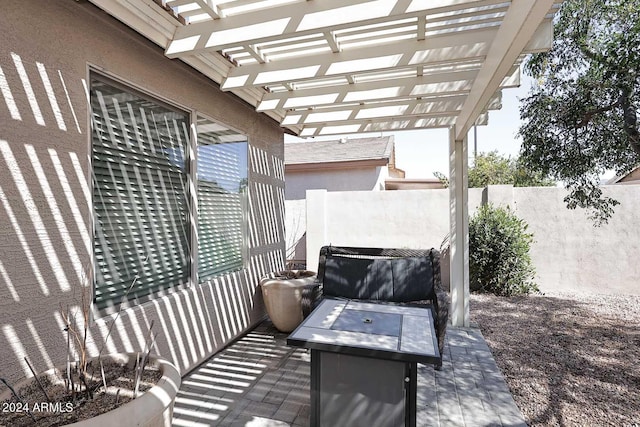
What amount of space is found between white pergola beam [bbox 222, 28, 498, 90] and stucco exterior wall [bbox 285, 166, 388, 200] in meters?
8.38

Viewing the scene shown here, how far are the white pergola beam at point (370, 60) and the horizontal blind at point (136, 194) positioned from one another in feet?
2.67

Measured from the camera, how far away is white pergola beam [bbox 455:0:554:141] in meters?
1.79

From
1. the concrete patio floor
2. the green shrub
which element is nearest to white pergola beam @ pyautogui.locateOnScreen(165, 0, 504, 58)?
the concrete patio floor

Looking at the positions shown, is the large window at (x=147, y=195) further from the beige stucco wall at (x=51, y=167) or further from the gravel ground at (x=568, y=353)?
the gravel ground at (x=568, y=353)

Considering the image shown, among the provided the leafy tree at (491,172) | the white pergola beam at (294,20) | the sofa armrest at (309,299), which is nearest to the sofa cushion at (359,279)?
the sofa armrest at (309,299)

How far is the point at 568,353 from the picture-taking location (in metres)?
3.89

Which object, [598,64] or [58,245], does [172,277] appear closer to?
[58,245]

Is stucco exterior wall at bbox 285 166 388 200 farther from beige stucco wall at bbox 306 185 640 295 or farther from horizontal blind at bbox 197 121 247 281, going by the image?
horizontal blind at bbox 197 121 247 281

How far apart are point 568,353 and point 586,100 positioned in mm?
2982

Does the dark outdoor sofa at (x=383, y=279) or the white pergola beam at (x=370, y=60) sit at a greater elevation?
the white pergola beam at (x=370, y=60)

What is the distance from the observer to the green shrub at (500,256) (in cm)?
639

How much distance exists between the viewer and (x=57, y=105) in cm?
219

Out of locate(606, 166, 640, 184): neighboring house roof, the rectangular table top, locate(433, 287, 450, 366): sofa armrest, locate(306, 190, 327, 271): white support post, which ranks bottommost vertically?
locate(433, 287, 450, 366): sofa armrest

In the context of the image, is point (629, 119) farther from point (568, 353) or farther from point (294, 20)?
point (294, 20)
